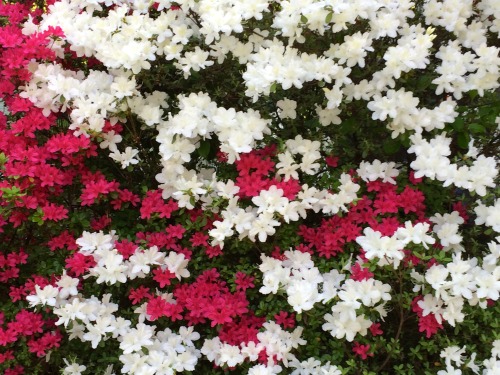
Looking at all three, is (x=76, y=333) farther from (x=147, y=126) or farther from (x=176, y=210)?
(x=147, y=126)

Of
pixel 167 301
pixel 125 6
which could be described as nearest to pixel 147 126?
pixel 125 6

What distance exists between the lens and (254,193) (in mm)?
2387

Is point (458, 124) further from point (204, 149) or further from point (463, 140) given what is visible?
point (204, 149)

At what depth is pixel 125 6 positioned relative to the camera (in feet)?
8.98

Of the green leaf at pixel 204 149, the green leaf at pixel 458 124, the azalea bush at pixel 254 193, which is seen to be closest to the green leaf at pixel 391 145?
the azalea bush at pixel 254 193

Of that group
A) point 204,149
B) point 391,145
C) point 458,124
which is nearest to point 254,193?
point 204,149

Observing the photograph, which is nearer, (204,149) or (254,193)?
(254,193)

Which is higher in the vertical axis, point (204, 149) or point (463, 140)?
point (463, 140)

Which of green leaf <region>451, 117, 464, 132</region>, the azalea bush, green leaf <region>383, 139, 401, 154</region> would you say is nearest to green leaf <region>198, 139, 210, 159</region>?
the azalea bush

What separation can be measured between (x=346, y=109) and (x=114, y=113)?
1.01 m

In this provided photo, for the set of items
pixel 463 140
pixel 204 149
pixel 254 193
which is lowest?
pixel 254 193

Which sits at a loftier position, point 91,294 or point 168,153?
point 168,153

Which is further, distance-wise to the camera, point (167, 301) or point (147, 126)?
point (147, 126)

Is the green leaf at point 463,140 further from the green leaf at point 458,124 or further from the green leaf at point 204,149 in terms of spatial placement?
the green leaf at point 204,149
